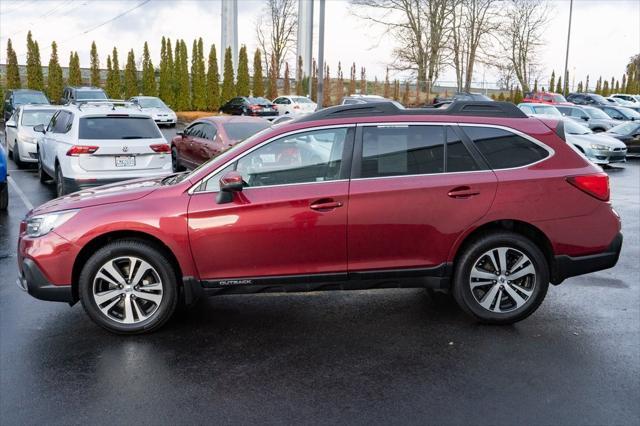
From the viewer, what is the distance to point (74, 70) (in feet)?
137

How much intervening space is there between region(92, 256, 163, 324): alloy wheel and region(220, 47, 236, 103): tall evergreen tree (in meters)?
40.7

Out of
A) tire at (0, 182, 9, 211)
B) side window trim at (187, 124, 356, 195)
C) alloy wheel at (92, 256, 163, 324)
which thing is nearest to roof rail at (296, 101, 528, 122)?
side window trim at (187, 124, 356, 195)

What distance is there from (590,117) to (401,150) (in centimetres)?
2447

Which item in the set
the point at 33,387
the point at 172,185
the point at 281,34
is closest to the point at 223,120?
the point at 172,185

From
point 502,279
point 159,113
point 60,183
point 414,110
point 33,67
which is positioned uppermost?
point 33,67

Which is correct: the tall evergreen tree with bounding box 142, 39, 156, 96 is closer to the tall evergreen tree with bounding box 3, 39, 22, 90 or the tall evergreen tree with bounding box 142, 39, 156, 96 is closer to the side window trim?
the tall evergreen tree with bounding box 3, 39, 22, 90

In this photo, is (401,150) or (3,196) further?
(3,196)

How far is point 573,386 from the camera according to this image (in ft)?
14.2

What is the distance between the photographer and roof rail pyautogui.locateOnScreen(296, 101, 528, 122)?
554 cm

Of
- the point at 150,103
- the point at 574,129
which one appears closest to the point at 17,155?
the point at 574,129

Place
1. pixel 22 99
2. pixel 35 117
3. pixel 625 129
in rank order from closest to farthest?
1. pixel 35 117
2. pixel 625 129
3. pixel 22 99

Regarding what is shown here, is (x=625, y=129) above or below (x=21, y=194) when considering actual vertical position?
above

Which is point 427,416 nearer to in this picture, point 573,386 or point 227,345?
point 573,386

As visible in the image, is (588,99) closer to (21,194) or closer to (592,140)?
(592,140)
